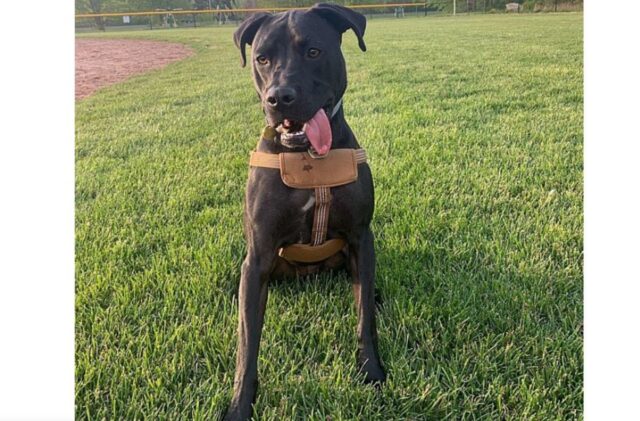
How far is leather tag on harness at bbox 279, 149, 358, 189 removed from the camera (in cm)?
187

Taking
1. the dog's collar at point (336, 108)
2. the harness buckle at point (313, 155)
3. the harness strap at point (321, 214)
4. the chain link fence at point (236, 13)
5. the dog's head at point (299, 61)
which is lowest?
the harness strap at point (321, 214)

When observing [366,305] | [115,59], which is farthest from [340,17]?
[115,59]

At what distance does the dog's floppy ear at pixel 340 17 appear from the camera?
6.47ft

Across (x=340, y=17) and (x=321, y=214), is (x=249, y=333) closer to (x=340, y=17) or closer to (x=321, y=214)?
(x=321, y=214)

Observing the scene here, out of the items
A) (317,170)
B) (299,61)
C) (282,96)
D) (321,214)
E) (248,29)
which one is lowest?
(321,214)

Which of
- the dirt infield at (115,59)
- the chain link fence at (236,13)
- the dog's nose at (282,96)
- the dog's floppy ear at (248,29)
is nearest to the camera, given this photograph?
the dog's nose at (282,96)

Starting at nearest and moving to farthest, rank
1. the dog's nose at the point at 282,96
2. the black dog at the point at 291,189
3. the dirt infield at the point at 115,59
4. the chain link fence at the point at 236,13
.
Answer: the dog's nose at the point at 282,96
the black dog at the point at 291,189
the chain link fence at the point at 236,13
the dirt infield at the point at 115,59

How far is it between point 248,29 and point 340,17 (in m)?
0.35

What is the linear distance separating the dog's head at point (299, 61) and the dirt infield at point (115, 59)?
81cm

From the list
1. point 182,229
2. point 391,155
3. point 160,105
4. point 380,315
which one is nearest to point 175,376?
point 380,315

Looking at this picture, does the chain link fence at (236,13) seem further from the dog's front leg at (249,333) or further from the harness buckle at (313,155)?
the dog's front leg at (249,333)

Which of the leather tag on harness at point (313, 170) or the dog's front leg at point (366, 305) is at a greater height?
the leather tag on harness at point (313, 170)

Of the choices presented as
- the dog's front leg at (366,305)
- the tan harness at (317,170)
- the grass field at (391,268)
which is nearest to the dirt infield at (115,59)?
the grass field at (391,268)

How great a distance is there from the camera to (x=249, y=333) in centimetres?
187
